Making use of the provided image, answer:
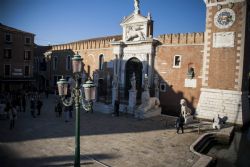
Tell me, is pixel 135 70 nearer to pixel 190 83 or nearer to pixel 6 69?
pixel 190 83

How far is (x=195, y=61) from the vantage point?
60.3 feet

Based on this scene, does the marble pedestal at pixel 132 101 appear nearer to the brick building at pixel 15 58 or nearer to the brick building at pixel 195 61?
the brick building at pixel 195 61

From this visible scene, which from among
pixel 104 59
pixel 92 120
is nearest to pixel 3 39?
Result: pixel 104 59

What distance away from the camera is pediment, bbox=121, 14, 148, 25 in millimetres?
20875

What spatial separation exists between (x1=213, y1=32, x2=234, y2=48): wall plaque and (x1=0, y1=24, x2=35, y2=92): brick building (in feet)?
80.4

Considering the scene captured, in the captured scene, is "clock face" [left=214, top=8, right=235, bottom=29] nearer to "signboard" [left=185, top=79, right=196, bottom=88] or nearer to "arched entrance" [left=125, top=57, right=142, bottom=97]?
"signboard" [left=185, top=79, right=196, bottom=88]

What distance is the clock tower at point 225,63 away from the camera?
1546cm

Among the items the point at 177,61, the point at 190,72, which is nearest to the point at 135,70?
the point at 177,61

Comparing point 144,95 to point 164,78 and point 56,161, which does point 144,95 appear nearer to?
point 164,78

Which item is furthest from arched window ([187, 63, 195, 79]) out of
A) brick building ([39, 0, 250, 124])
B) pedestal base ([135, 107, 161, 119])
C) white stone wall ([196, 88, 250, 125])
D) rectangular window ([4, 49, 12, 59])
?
rectangular window ([4, 49, 12, 59])

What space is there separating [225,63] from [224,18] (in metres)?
3.44

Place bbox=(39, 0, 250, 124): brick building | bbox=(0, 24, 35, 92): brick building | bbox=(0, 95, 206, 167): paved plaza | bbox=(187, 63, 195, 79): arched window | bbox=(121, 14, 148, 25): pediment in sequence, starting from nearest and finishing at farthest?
bbox=(0, 95, 206, 167): paved plaza, bbox=(39, 0, 250, 124): brick building, bbox=(187, 63, 195, 79): arched window, bbox=(121, 14, 148, 25): pediment, bbox=(0, 24, 35, 92): brick building

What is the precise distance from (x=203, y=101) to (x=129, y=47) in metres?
9.63

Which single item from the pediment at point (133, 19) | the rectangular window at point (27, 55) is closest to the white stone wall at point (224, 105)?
the pediment at point (133, 19)
